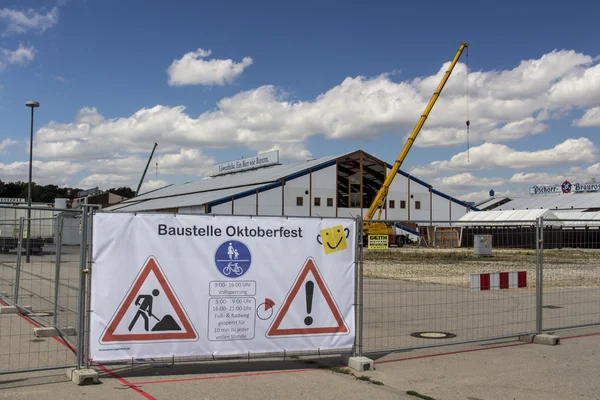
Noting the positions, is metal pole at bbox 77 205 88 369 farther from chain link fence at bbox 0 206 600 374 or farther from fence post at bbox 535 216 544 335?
fence post at bbox 535 216 544 335

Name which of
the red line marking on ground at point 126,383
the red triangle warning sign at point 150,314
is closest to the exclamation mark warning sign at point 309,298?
the red triangle warning sign at point 150,314

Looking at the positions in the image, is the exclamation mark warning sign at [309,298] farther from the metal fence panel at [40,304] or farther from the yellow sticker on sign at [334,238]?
the metal fence panel at [40,304]

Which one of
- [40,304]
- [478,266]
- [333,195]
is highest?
[333,195]

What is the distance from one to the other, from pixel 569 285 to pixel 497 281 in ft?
39.5

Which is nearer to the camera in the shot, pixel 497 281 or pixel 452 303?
pixel 497 281

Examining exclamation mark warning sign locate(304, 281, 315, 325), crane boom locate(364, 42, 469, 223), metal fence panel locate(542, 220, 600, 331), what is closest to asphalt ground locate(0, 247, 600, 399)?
metal fence panel locate(542, 220, 600, 331)

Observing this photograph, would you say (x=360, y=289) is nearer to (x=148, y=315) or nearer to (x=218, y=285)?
(x=218, y=285)

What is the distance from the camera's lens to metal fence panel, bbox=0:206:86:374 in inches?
326

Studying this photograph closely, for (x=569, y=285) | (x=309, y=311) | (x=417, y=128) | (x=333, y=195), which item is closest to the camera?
(x=309, y=311)

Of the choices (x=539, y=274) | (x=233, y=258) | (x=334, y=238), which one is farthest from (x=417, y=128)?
(x=233, y=258)

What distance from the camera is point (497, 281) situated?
9.62 m

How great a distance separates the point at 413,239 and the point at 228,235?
43.5 m

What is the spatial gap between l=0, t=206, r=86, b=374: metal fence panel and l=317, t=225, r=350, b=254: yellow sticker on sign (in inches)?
127

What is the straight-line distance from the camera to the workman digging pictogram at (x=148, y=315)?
7.04 meters
